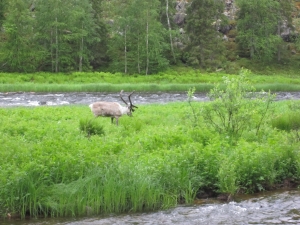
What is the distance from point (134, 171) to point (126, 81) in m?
43.1

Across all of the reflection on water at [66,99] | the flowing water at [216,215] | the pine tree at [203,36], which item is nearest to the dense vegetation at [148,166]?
the flowing water at [216,215]

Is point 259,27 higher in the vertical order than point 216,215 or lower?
higher

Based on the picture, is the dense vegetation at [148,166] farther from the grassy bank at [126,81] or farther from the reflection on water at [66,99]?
the grassy bank at [126,81]

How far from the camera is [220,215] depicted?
8.87m

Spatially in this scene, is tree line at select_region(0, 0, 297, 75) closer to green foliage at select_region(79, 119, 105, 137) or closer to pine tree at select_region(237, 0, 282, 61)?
pine tree at select_region(237, 0, 282, 61)

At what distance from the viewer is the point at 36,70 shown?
56.1 metres

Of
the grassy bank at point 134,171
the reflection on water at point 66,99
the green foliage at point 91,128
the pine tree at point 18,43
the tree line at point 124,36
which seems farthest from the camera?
the tree line at point 124,36

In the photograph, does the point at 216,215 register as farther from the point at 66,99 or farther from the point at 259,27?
the point at 259,27

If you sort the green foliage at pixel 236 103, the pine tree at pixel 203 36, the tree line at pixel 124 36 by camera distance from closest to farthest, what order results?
the green foliage at pixel 236 103
the tree line at pixel 124 36
the pine tree at pixel 203 36

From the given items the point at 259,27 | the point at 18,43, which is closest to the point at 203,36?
the point at 259,27

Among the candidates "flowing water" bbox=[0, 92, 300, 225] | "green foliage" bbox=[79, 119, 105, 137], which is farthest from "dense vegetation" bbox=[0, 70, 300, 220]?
"green foliage" bbox=[79, 119, 105, 137]

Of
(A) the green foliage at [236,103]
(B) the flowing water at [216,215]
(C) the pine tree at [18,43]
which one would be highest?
(C) the pine tree at [18,43]

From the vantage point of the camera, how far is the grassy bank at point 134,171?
873cm

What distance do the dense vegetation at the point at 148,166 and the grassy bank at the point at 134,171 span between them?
0.07 ft
